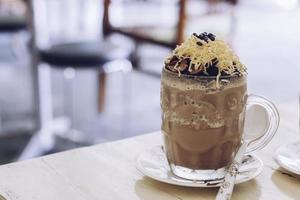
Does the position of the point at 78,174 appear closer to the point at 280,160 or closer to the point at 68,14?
the point at 280,160

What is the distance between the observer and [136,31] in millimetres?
2273

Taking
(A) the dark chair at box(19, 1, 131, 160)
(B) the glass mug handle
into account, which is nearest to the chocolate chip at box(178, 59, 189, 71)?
(B) the glass mug handle

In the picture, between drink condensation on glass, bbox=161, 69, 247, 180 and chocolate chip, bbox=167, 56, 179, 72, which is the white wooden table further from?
chocolate chip, bbox=167, 56, 179, 72

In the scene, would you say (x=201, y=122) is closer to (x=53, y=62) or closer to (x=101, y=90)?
(x=53, y=62)

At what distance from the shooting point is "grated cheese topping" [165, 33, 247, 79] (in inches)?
25.6

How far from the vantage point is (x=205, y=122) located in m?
0.66

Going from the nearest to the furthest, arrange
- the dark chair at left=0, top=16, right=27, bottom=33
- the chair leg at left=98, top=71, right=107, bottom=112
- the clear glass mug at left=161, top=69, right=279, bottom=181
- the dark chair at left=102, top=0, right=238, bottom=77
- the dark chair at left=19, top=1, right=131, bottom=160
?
the clear glass mug at left=161, top=69, right=279, bottom=181, the dark chair at left=19, top=1, right=131, bottom=160, the dark chair at left=102, top=0, right=238, bottom=77, the dark chair at left=0, top=16, right=27, bottom=33, the chair leg at left=98, top=71, right=107, bottom=112

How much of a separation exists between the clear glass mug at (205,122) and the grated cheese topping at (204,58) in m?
0.01

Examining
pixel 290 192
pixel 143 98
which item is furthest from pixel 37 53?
pixel 290 192

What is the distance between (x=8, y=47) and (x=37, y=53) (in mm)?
1994

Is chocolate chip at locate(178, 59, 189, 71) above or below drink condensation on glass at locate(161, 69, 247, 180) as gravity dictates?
above

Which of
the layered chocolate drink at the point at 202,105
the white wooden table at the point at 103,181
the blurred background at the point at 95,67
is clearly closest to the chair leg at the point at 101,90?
the blurred background at the point at 95,67

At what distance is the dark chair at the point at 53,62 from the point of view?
1.88 m

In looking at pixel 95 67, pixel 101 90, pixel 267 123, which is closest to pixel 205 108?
pixel 267 123
